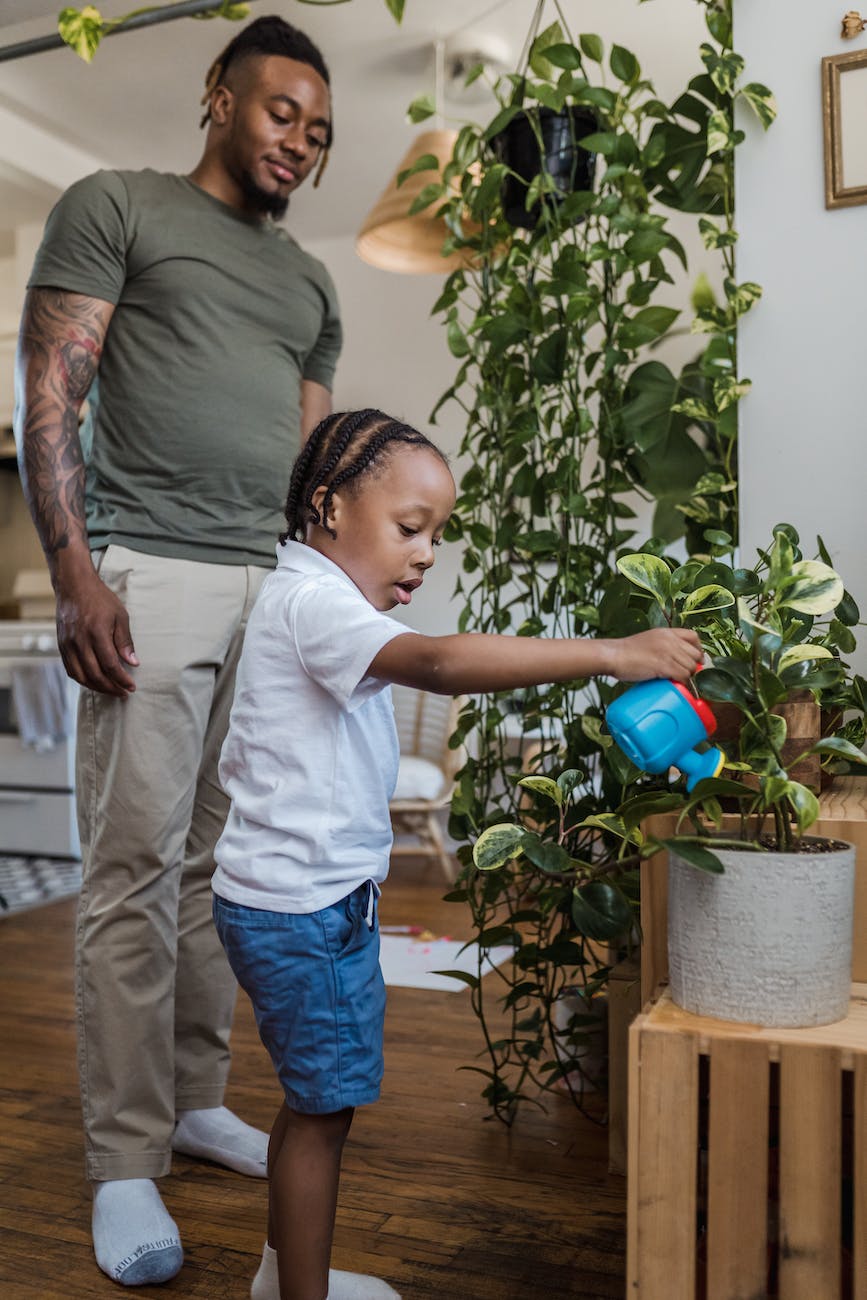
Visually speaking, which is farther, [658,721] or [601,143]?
[601,143]

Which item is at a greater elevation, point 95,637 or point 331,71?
point 331,71

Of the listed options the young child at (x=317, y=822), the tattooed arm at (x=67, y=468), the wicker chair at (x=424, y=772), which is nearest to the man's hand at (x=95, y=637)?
the tattooed arm at (x=67, y=468)

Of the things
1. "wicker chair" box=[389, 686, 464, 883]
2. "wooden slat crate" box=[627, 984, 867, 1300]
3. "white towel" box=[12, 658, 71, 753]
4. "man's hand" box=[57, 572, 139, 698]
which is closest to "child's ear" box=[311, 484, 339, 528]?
"man's hand" box=[57, 572, 139, 698]

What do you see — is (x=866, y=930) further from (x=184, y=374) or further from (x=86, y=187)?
(x=86, y=187)

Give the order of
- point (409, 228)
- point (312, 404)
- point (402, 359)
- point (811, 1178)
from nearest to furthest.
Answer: point (811, 1178) < point (312, 404) < point (409, 228) < point (402, 359)

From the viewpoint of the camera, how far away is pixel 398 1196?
1478mm

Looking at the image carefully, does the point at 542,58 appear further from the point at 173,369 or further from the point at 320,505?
the point at 320,505

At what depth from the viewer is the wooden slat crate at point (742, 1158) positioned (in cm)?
77

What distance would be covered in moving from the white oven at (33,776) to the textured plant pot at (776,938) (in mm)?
3653

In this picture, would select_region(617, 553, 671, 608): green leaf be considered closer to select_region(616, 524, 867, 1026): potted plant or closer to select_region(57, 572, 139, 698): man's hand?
select_region(616, 524, 867, 1026): potted plant

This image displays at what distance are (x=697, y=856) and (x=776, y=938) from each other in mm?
88

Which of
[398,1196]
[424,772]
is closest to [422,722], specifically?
[424,772]

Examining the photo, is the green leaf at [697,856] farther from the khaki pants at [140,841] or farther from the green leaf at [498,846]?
the khaki pants at [140,841]

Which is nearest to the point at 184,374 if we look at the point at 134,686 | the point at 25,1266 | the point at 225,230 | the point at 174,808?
the point at 225,230
